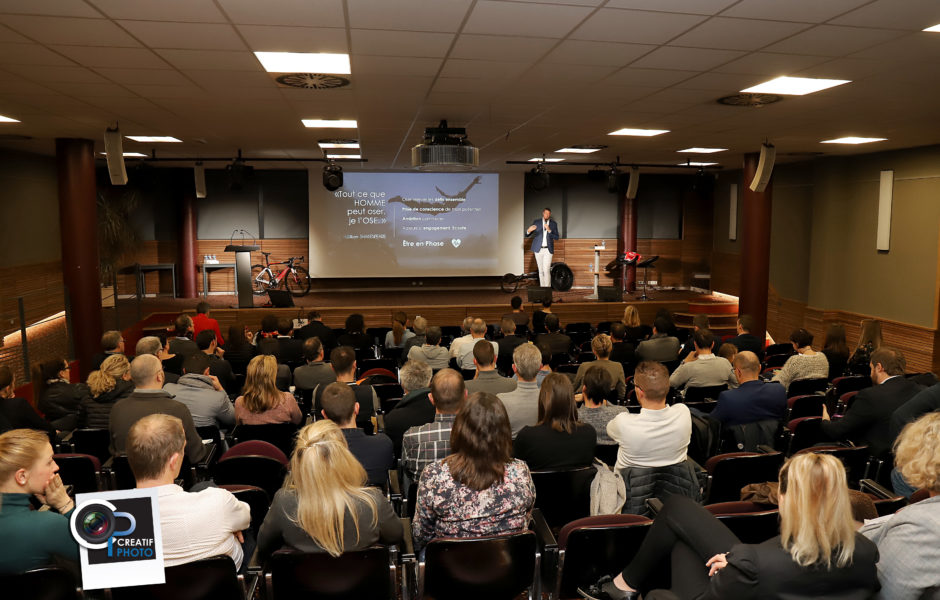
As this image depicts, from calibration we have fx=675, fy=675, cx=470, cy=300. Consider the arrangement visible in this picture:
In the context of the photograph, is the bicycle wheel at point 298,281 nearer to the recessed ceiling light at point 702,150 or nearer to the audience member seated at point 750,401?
the recessed ceiling light at point 702,150

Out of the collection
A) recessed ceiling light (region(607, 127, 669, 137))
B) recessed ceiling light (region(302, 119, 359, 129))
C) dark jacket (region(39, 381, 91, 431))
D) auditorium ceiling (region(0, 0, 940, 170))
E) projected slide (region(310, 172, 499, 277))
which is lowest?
dark jacket (region(39, 381, 91, 431))

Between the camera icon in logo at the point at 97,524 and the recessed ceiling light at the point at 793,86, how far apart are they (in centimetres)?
550

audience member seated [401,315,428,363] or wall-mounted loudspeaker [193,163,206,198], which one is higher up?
wall-mounted loudspeaker [193,163,206,198]

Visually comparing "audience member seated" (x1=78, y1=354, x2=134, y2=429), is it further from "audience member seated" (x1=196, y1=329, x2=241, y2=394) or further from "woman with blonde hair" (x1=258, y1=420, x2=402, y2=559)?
"woman with blonde hair" (x1=258, y1=420, x2=402, y2=559)

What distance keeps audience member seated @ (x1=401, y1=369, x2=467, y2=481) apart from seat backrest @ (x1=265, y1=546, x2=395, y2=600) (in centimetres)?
102

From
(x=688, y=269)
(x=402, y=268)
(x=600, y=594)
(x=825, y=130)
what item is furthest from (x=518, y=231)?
(x=600, y=594)

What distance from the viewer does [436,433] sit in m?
3.65

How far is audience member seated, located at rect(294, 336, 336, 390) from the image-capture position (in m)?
5.66

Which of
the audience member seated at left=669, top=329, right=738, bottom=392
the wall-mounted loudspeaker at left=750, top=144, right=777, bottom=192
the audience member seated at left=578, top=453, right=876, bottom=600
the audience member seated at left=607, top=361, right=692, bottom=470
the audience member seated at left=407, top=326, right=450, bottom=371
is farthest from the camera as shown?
the wall-mounted loudspeaker at left=750, top=144, right=777, bottom=192

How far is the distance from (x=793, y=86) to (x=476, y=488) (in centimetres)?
478

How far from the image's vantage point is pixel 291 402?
15.6ft

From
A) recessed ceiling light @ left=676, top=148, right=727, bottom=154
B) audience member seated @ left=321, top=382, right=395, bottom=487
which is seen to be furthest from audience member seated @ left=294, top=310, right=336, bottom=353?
recessed ceiling light @ left=676, top=148, right=727, bottom=154

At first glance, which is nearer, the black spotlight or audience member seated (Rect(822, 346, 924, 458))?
audience member seated (Rect(822, 346, 924, 458))

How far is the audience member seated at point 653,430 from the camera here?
347 cm
